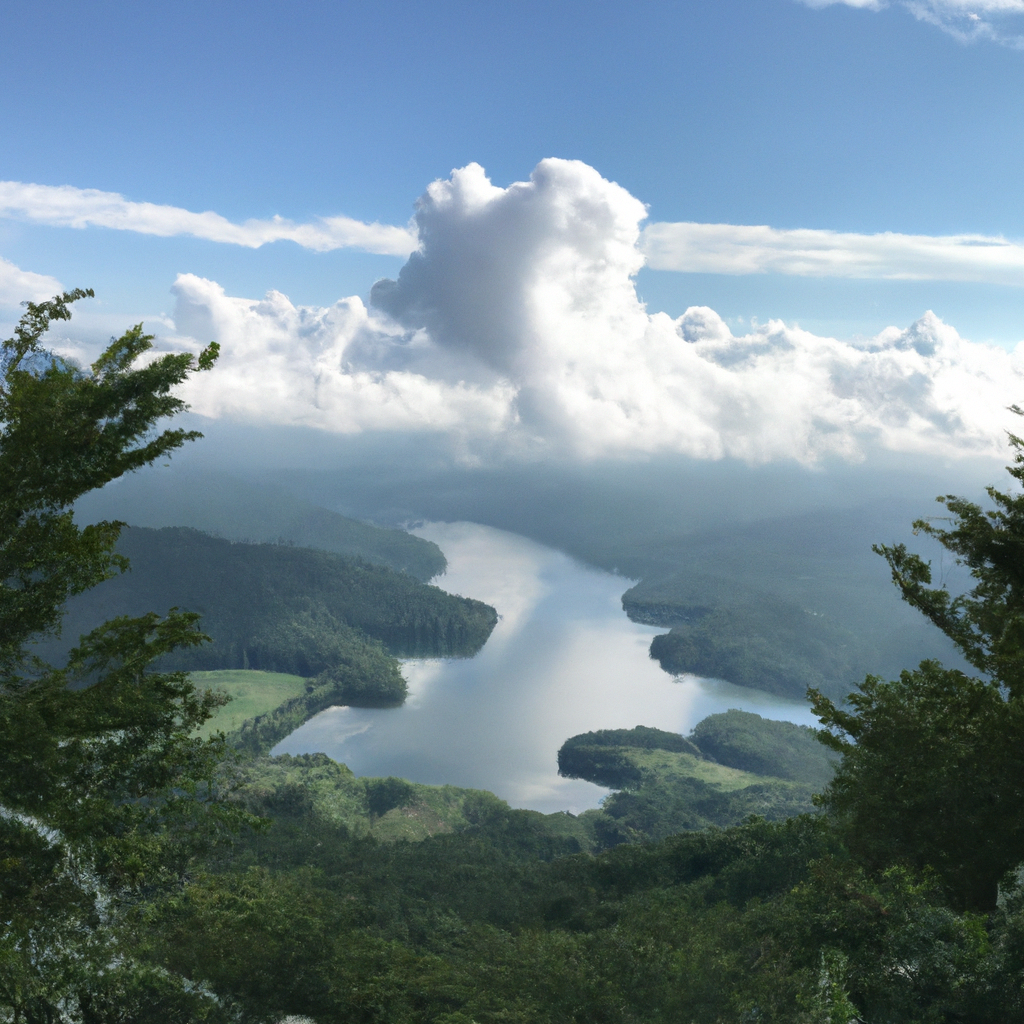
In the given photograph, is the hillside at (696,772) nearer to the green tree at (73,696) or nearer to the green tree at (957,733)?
the green tree at (957,733)

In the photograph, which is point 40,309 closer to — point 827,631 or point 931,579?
point 931,579

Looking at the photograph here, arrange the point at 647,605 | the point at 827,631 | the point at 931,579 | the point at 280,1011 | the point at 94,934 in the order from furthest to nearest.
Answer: the point at 647,605 < the point at 827,631 < the point at 280,1011 < the point at 931,579 < the point at 94,934

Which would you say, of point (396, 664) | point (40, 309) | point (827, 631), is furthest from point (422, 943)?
point (827, 631)

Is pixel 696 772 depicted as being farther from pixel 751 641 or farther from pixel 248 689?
pixel 248 689

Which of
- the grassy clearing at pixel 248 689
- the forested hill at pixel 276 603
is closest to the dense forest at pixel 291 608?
the forested hill at pixel 276 603

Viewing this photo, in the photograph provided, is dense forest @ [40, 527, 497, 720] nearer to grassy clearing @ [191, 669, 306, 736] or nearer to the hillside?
grassy clearing @ [191, 669, 306, 736]

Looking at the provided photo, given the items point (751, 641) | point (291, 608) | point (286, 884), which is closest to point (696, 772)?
point (751, 641)

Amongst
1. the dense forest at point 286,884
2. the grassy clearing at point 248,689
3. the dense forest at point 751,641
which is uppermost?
the dense forest at point 751,641
